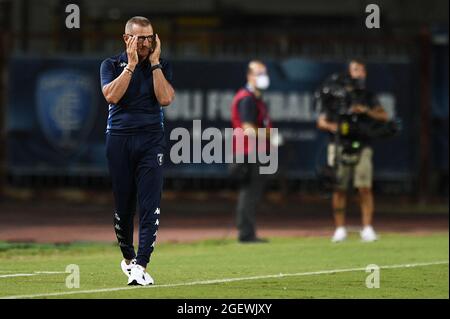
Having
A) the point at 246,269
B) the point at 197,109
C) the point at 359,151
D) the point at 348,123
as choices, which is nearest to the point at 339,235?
the point at 359,151

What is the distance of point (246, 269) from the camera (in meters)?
15.1

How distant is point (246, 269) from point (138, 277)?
273 cm

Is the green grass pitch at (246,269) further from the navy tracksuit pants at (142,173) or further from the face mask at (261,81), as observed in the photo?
the face mask at (261,81)

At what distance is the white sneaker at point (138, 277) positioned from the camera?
41.3 ft

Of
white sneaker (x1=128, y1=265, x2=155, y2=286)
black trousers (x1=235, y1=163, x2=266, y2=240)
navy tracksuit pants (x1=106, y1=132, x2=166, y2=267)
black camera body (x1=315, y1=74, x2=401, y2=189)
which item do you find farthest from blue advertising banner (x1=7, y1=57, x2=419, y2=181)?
white sneaker (x1=128, y1=265, x2=155, y2=286)

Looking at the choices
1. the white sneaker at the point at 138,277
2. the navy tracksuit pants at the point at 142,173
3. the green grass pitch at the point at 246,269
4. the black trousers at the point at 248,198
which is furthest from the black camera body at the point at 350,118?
the white sneaker at the point at 138,277

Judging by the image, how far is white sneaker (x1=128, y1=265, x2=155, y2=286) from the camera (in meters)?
12.6

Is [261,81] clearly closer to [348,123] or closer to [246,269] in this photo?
[348,123]

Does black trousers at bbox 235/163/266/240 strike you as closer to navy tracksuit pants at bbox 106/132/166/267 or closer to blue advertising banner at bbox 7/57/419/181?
navy tracksuit pants at bbox 106/132/166/267

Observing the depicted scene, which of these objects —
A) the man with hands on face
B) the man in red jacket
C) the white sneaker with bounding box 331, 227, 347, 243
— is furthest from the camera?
the white sneaker with bounding box 331, 227, 347, 243

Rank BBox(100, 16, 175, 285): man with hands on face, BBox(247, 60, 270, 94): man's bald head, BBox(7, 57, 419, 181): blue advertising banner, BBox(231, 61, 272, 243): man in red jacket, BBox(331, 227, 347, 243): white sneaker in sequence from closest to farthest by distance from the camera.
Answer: BBox(100, 16, 175, 285): man with hands on face → BBox(231, 61, 272, 243): man in red jacket → BBox(247, 60, 270, 94): man's bald head → BBox(331, 227, 347, 243): white sneaker → BBox(7, 57, 419, 181): blue advertising banner

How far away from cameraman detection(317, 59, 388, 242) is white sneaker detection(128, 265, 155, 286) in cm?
717

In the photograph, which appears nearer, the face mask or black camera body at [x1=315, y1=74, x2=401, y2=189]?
the face mask
